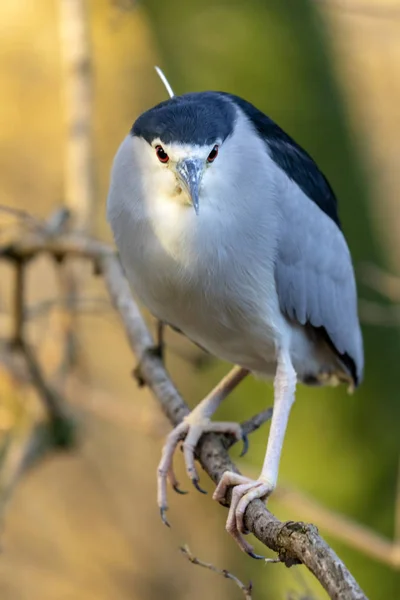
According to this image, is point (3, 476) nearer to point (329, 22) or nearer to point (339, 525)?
point (339, 525)

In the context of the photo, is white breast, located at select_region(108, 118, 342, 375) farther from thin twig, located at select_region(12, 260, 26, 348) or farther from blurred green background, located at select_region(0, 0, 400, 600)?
thin twig, located at select_region(12, 260, 26, 348)

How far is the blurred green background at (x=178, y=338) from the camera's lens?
354 centimetres

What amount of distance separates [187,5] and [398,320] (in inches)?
67.5

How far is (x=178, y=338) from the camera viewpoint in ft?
13.1

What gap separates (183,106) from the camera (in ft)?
6.06

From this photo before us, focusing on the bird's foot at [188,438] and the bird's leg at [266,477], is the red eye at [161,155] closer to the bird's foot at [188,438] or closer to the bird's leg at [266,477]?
the bird's leg at [266,477]

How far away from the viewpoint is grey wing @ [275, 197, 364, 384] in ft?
7.02

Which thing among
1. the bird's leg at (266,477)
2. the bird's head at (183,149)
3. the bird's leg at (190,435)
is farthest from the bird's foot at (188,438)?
the bird's head at (183,149)

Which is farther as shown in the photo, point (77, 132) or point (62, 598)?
point (62, 598)

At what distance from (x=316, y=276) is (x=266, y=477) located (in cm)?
63

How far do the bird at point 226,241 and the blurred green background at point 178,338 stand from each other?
46 centimetres

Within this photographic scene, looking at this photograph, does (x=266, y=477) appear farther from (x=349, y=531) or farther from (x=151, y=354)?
(x=349, y=531)

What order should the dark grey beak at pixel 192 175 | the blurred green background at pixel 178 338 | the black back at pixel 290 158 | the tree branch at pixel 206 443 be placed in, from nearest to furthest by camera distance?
the tree branch at pixel 206 443 < the dark grey beak at pixel 192 175 < the black back at pixel 290 158 < the blurred green background at pixel 178 338

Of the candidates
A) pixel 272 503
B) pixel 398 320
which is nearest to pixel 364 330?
pixel 398 320
